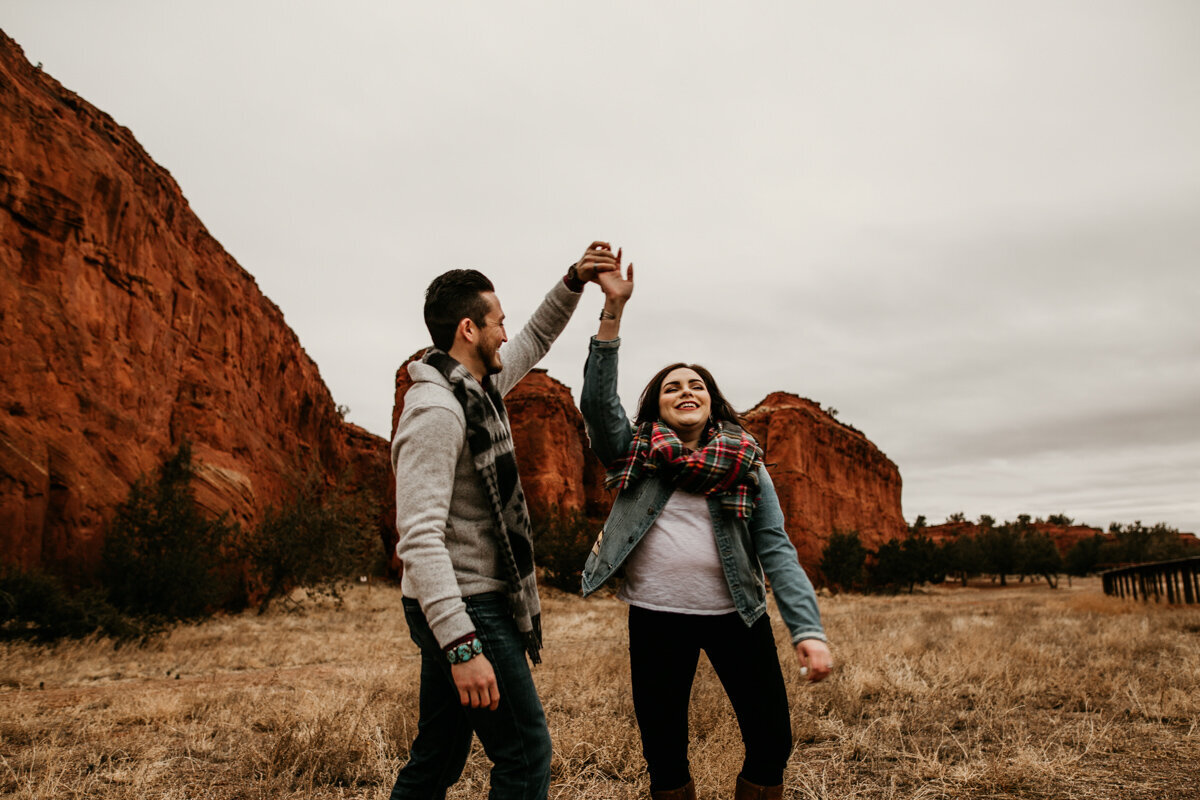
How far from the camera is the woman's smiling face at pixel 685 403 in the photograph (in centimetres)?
261

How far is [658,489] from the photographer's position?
99.6 inches

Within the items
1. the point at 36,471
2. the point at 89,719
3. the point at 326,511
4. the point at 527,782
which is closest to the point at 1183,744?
the point at 527,782

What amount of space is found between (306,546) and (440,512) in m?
21.0

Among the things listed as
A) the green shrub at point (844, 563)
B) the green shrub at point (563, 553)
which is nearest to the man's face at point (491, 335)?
the green shrub at point (563, 553)

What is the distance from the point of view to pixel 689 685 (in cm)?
233

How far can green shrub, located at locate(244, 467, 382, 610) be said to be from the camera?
20.2m

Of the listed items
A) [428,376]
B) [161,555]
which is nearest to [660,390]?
[428,376]

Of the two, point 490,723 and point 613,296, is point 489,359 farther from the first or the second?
point 490,723

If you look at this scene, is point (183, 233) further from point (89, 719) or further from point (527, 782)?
point (527, 782)

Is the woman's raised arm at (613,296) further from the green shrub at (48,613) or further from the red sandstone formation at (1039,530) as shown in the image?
the red sandstone formation at (1039,530)

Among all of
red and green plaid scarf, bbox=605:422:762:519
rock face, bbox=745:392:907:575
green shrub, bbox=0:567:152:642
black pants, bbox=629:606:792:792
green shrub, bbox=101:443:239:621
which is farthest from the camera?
rock face, bbox=745:392:907:575

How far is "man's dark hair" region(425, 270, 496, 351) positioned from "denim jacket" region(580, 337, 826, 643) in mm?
571

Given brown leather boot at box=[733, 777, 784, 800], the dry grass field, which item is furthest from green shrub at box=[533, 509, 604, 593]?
brown leather boot at box=[733, 777, 784, 800]

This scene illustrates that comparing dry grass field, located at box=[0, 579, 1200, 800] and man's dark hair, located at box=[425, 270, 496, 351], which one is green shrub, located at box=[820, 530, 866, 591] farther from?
man's dark hair, located at box=[425, 270, 496, 351]
